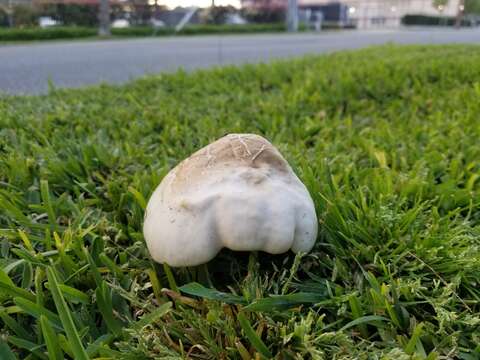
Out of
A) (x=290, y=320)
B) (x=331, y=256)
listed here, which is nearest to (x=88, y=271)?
(x=290, y=320)

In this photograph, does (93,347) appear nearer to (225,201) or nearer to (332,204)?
(225,201)

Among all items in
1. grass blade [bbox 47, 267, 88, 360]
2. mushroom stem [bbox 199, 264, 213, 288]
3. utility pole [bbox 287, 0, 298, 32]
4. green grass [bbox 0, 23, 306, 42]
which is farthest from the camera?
utility pole [bbox 287, 0, 298, 32]

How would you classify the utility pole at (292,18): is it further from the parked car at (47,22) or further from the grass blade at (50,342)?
the grass blade at (50,342)

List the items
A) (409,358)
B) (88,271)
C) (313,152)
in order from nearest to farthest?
(409,358) < (88,271) < (313,152)

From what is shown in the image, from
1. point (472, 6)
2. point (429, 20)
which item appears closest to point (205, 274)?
point (429, 20)

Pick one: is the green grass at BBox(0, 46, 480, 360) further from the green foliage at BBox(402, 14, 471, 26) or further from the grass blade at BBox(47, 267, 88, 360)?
the green foliage at BBox(402, 14, 471, 26)

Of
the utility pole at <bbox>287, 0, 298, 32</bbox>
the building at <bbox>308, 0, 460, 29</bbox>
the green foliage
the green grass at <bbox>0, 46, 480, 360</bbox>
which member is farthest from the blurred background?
the building at <bbox>308, 0, 460, 29</bbox>
